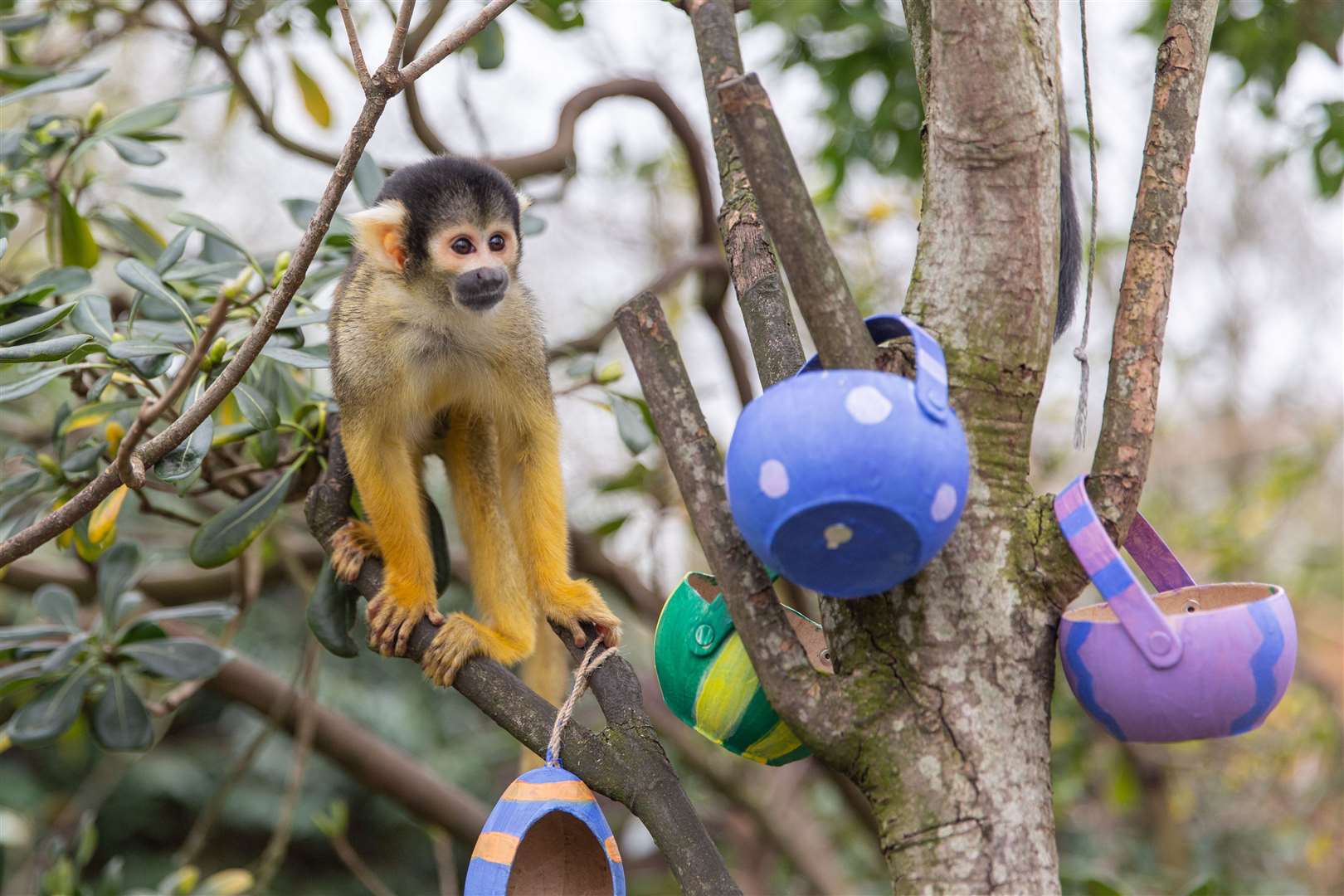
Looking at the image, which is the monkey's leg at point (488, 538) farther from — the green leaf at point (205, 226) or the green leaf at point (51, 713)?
the green leaf at point (51, 713)

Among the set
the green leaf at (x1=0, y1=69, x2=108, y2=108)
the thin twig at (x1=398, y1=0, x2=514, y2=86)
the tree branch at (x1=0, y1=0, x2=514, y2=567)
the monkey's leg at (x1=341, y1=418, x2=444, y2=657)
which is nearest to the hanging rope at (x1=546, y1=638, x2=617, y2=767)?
the monkey's leg at (x1=341, y1=418, x2=444, y2=657)

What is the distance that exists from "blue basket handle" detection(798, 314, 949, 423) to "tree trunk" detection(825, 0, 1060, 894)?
0.09 metres

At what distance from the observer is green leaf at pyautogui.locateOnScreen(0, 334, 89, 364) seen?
1.63m

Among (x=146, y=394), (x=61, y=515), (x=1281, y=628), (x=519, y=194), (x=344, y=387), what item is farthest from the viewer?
(x=519, y=194)

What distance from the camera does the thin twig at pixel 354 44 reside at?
139 centimetres

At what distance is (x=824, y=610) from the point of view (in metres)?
1.42

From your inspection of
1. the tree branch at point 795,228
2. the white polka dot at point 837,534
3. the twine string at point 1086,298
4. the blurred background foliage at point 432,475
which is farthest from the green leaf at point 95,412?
the twine string at point 1086,298

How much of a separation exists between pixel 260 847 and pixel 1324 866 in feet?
19.1

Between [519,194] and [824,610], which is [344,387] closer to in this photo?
[519,194]

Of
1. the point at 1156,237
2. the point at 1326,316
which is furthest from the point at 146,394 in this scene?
the point at 1326,316

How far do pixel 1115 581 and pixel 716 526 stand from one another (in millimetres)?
441

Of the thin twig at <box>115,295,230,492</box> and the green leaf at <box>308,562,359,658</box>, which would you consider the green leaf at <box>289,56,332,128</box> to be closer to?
the green leaf at <box>308,562,359,658</box>

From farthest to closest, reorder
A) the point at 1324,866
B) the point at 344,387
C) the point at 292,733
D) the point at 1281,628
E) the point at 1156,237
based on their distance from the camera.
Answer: the point at 1324,866
the point at 292,733
the point at 344,387
the point at 1156,237
the point at 1281,628

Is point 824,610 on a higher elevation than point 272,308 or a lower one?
lower
